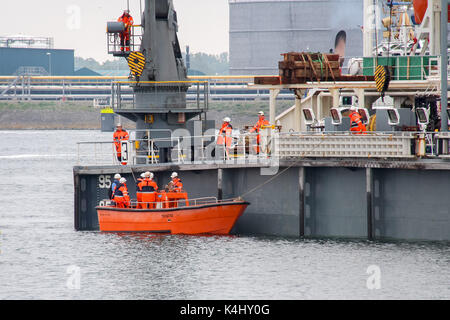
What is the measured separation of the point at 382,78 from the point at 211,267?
1101cm

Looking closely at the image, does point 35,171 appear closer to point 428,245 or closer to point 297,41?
point 428,245

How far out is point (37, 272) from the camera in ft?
90.4

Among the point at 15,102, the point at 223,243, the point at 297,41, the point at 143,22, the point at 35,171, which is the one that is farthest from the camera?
the point at 15,102

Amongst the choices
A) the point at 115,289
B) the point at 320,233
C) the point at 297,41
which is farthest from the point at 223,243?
the point at 297,41

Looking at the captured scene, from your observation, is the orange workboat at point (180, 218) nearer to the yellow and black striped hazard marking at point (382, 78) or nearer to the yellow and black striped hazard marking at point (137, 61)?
the yellow and black striped hazard marking at point (137, 61)

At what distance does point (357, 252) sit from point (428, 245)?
2.20 m

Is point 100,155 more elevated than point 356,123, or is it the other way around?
point 356,123

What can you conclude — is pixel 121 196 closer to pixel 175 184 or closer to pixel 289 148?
pixel 175 184

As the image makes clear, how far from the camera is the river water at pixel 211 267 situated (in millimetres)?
24656

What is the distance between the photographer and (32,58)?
563ft

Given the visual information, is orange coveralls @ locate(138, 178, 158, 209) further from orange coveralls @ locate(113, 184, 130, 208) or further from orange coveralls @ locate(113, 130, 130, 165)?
orange coveralls @ locate(113, 130, 130, 165)

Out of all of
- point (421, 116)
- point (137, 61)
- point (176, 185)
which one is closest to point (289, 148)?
point (176, 185)

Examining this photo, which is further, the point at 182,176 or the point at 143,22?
the point at 143,22
